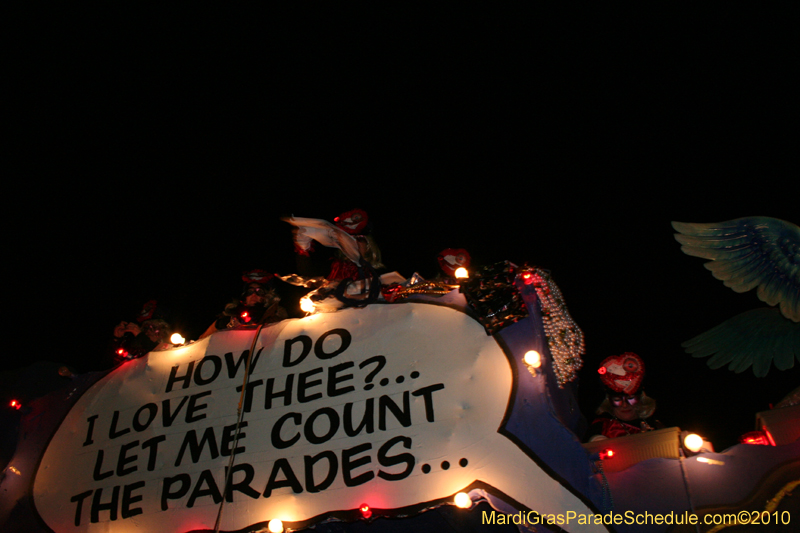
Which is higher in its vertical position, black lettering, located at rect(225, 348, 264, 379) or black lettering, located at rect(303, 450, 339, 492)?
black lettering, located at rect(225, 348, 264, 379)

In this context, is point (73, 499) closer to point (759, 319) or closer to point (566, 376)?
point (566, 376)

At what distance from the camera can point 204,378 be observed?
4.43 m

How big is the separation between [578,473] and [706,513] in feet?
2.26

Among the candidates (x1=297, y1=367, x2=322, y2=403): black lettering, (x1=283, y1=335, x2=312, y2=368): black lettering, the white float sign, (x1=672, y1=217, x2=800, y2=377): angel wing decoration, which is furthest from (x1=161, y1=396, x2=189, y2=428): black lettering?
(x1=672, y1=217, x2=800, y2=377): angel wing decoration

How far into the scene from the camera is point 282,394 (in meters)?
4.10

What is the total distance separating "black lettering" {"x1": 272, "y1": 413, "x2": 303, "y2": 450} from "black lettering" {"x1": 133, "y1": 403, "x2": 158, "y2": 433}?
115cm

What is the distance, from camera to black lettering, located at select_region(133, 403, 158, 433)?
14.4 feet

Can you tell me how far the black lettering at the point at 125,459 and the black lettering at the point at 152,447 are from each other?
→ 100mm

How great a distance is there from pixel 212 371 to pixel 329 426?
1.20m

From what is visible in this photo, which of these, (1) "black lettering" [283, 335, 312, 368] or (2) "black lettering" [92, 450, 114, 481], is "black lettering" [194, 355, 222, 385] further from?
(2) "black lettering" [92, 450, 114, 481]

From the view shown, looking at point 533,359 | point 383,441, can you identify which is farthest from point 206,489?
point 533,359

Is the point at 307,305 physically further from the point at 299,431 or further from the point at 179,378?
the point at 179,378

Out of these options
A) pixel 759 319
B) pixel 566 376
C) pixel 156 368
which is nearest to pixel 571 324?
pixel 566 376

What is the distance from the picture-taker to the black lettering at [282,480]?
3.67 metres
